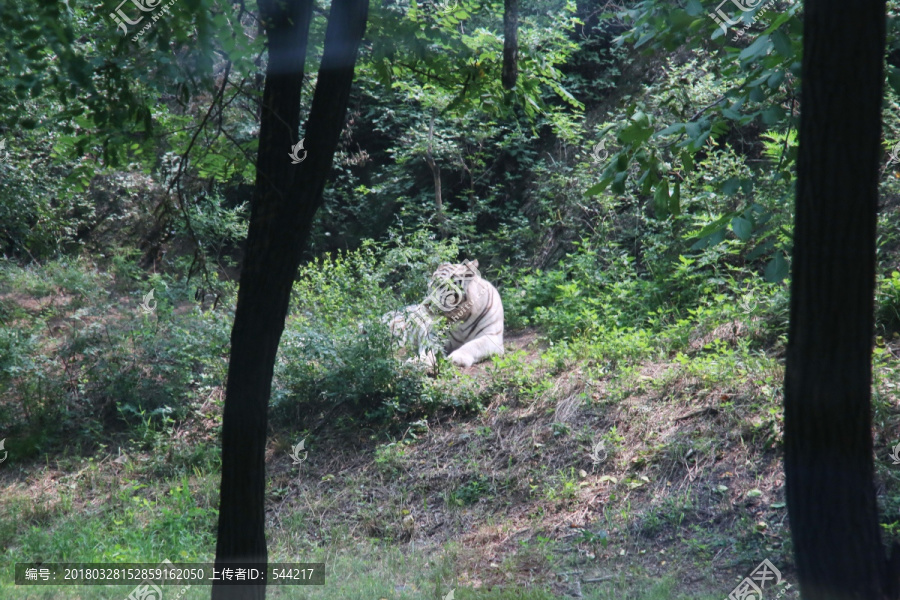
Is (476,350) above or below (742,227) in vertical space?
below

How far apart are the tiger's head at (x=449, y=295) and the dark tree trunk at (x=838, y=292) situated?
23.7 feet

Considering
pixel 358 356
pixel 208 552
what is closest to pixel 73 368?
pixel 358 356

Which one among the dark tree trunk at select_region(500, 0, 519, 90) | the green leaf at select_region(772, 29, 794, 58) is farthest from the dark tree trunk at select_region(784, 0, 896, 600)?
the dark tree trunk at select_region(500, 0, 519, 90)

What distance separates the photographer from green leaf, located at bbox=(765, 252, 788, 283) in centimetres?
312

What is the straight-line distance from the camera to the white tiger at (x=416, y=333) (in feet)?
28.0

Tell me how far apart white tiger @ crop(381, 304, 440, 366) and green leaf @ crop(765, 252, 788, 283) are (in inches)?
219

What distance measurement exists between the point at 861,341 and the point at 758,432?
4.19m

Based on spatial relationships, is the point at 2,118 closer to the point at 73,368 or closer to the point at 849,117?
the point at 849,117

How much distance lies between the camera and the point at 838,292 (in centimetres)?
222

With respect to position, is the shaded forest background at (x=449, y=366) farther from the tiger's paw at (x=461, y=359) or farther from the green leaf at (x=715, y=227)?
the tiger's paw at (x=461, y=359)

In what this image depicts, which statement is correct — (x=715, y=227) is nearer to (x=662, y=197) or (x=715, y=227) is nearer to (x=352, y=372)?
(x=662, y=197)

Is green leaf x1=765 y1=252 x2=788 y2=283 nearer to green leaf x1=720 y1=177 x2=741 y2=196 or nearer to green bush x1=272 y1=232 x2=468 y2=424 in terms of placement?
green leaf x1=720 y1=177 x2=741 y2=196

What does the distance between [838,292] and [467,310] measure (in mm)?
7407

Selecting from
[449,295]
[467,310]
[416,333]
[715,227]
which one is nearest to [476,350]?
[467,310]
